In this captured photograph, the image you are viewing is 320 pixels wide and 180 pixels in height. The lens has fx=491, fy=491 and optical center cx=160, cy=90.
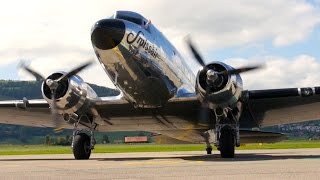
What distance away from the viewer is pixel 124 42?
17.8 meters

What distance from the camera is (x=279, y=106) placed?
2219cm

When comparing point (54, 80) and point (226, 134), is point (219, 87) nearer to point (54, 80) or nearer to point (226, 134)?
point (226, 134)

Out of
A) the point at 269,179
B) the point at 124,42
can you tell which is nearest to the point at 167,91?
the point at 124,42

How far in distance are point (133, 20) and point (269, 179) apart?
35.1 ft

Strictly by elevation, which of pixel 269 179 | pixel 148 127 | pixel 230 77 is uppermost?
pixel 230 77

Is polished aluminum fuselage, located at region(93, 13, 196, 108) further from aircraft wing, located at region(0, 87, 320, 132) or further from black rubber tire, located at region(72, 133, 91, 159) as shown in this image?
black rubber tire, located at region(72, 133, 91, 159)

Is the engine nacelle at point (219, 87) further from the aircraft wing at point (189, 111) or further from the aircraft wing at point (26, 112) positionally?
the aircraft wing at point (26, 112)

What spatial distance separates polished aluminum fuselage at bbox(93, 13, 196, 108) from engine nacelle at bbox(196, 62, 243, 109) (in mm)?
1925

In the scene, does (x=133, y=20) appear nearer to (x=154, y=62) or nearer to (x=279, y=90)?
(x=154, y=62)

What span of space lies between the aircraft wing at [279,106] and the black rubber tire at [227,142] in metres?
1.65

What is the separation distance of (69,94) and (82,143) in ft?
7.76

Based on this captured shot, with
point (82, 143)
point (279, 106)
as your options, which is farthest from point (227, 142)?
point (82, 143)

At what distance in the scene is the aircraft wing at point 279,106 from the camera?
19.9 m

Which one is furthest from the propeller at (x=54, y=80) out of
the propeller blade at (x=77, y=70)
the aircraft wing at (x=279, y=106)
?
the aircraft wing at (x=279, y=106)
